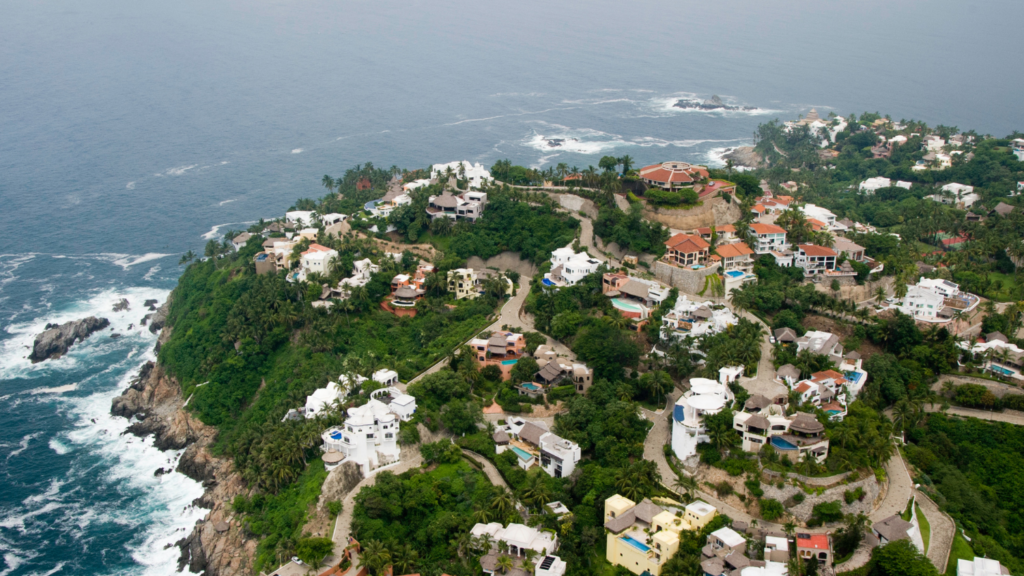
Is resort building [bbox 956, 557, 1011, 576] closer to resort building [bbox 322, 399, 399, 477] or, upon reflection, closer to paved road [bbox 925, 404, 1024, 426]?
paved road [bbox 925, 404, 1024, 426]

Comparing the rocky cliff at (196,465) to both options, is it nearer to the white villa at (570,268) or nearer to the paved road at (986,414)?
the white villa at (570,268)

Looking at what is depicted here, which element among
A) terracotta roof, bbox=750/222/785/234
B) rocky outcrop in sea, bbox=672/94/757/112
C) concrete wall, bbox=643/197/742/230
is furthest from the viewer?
rocky outcrop in sea, bbox=672/94/757/112

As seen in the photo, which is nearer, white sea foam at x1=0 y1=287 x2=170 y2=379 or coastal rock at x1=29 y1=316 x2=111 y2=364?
white sea foam at x1=0 y1=287 x2=170 y2=379

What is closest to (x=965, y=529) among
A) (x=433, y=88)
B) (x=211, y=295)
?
(x=211, y=295)

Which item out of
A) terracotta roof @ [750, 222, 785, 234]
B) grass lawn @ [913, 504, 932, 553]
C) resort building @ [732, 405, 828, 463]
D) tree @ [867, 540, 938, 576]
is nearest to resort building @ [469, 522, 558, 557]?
resort building @ [732, 405, 828, 463]

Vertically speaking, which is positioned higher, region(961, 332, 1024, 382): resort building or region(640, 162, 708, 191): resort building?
region(640, 162, 708, 191): resort building

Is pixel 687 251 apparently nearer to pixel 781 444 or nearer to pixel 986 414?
pixel 781 444

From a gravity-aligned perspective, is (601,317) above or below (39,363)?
above

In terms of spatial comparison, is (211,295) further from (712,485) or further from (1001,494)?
(1001,494)
